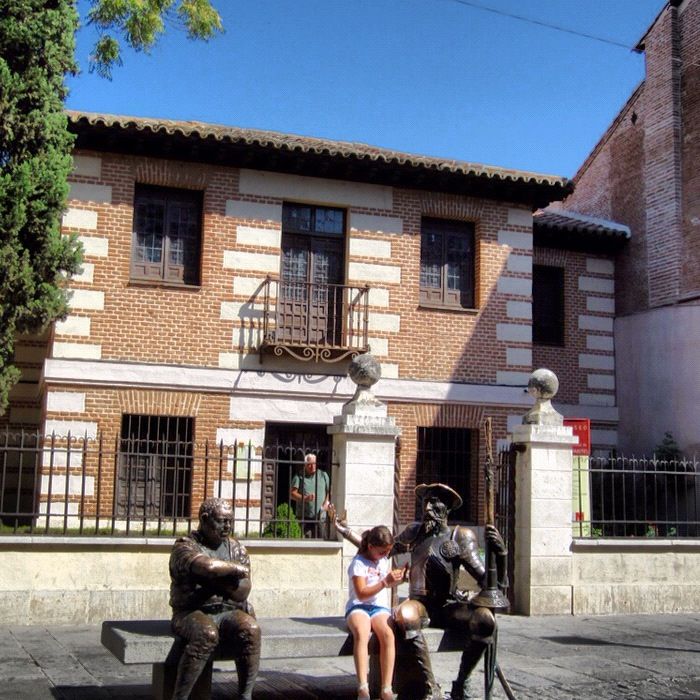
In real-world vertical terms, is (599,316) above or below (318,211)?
below

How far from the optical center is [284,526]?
10945mm

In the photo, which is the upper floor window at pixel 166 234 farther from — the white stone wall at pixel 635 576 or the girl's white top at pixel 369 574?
the girl's white top at pixel 369 574

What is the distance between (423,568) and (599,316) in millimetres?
12106

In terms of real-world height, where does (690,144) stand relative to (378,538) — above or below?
above

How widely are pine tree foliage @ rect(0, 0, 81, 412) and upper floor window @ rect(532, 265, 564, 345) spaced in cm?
871

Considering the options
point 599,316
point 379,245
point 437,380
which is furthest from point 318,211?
point 599,316

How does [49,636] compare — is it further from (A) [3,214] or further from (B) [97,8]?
(B) [97,8]

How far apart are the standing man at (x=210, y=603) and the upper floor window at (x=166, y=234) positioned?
8.87 meters

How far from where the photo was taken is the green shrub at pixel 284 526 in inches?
408

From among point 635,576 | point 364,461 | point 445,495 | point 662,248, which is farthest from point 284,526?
point 662,248

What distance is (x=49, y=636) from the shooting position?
883 centimetres

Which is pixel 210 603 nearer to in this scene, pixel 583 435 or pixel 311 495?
pixel 311 495

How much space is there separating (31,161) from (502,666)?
316 inches

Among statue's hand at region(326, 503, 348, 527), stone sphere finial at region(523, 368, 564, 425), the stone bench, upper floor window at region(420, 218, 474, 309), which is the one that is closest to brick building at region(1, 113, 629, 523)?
upper floor window at region(420, 218, 474, 309)
